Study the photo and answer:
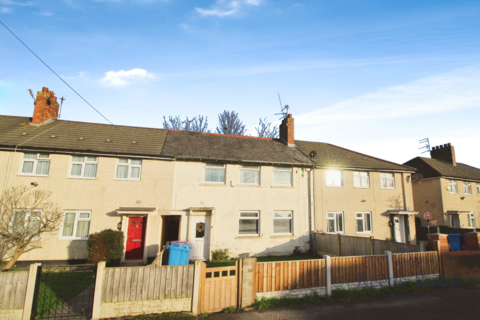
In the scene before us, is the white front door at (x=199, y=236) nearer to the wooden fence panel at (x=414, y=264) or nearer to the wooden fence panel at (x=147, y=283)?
the wooden fence panel at (x=147, y=283)

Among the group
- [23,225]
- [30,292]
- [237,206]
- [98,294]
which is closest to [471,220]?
[237,206]

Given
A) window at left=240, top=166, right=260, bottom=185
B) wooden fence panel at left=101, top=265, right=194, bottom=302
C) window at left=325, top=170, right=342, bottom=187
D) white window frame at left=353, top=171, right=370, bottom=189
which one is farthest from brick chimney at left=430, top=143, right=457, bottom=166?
wooden fence panel at left=101, top=265, right=194, bottom=302

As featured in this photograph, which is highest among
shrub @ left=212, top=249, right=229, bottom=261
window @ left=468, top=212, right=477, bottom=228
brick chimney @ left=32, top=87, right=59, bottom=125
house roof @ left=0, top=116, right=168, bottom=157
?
brick chimney @ left=32, top=87, right=59, bottom=125

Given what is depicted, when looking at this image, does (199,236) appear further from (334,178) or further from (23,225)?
(334,178)

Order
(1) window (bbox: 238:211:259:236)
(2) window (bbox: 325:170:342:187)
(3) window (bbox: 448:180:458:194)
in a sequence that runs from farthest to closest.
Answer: (3) window (bbox: 448:180:458:194) < (2) window (bbox: 325:170:342:187) < (1) window (bbox: 238:211:259:236)

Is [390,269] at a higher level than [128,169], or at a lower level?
lower

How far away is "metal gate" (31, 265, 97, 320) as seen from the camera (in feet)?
21.7

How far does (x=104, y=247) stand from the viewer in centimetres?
1108

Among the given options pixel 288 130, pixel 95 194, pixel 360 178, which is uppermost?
pixel 288 130

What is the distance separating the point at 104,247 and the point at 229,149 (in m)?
8.49

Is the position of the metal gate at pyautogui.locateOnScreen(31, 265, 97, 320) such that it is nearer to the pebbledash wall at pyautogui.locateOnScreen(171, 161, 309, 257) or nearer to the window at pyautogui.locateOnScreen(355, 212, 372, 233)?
the pebbledash wall at pyautogui.locateOnScreen(171, 161, 309, 257)

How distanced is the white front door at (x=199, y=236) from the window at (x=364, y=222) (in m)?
9.77

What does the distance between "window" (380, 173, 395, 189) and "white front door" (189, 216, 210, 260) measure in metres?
12.4

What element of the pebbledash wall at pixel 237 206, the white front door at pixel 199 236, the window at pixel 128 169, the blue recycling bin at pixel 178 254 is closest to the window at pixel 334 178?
the pebbledash wall at pixel 237 206
